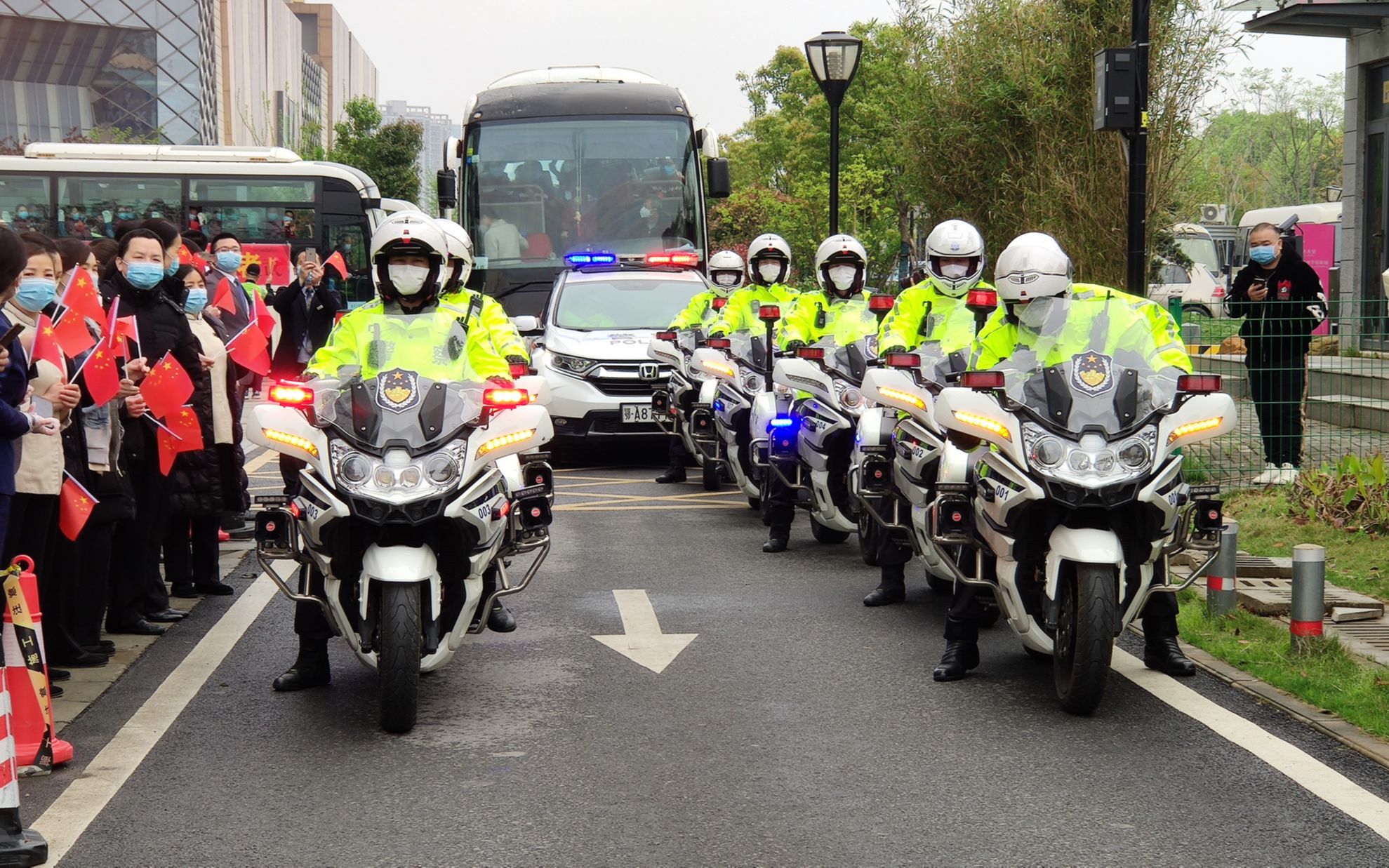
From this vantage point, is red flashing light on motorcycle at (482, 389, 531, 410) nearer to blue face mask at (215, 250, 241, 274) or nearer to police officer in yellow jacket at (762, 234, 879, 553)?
police officer in yellow jacket at (762, 234, 879, 553)

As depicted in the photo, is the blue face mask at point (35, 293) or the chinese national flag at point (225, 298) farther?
the chinese national flag at point (225, 298)

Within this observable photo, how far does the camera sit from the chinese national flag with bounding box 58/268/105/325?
686 cm

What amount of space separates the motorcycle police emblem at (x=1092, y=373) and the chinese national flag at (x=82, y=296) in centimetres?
380

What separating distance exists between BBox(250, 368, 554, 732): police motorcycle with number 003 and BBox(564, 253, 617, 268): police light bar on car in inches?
437

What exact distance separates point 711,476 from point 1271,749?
8.60m

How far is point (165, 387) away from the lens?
27.6ft

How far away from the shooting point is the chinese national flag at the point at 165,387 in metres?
8.40

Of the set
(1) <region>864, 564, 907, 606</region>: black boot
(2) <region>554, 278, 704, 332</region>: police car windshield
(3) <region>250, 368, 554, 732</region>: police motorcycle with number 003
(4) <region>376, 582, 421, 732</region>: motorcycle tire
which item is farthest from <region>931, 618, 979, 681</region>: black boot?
(2) <region>554, 278, 704, 332</region>: police car windshield

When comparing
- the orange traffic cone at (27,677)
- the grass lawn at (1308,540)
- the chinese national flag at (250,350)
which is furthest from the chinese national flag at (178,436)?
the grass lawn at (1308,540)

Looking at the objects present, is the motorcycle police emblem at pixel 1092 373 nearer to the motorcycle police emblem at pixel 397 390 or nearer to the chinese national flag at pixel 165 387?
the motorcycle police emblem at pixel 397 390

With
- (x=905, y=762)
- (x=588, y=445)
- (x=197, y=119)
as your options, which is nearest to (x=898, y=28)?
(x=588, y=445)

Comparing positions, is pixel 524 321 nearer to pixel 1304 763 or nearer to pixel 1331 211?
pixel 1304 763

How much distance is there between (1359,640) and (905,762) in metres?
2.88

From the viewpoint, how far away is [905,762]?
19.3 feet
